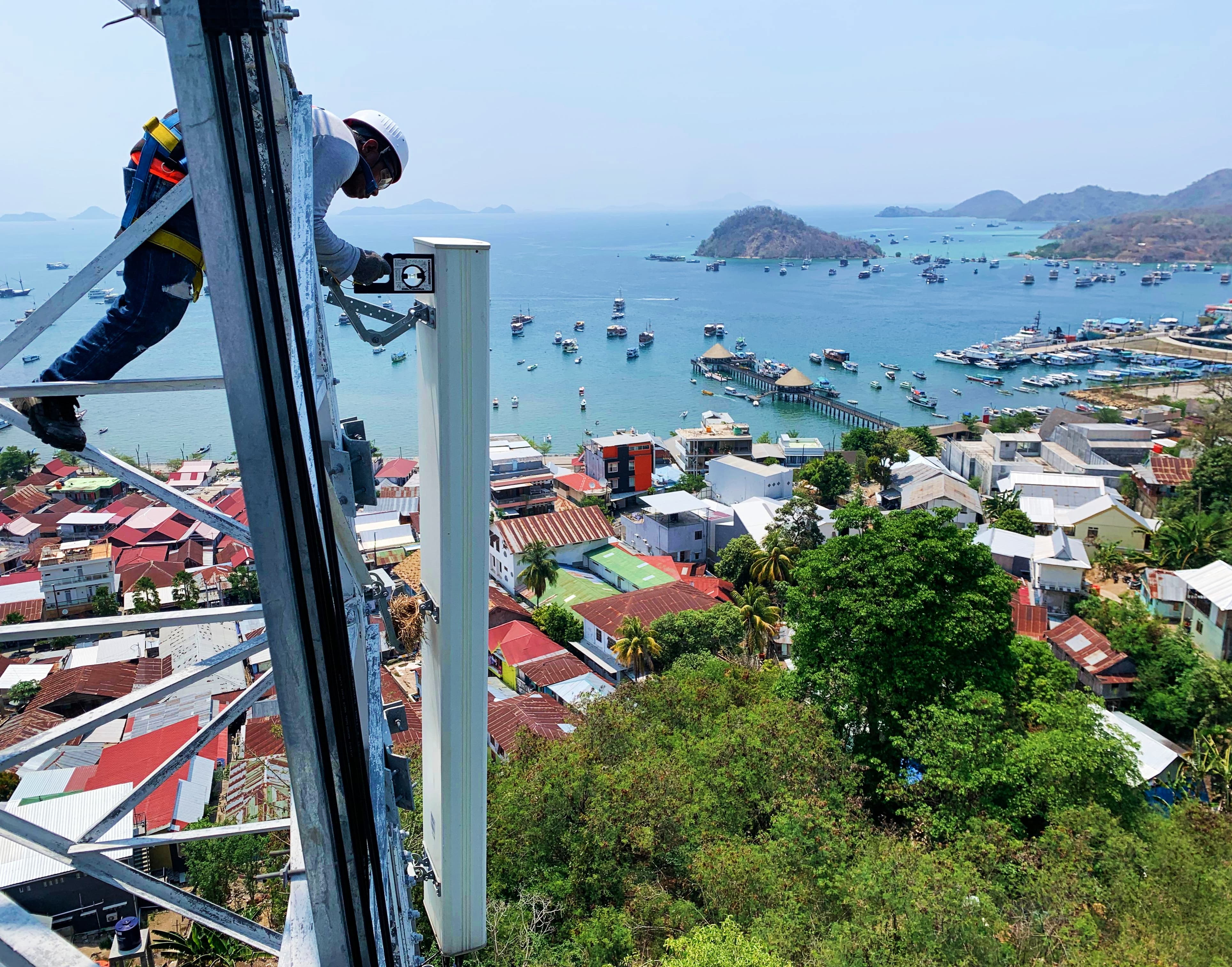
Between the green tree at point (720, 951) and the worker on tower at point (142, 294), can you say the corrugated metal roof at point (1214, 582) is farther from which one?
the worker on tower at point (142, 294)

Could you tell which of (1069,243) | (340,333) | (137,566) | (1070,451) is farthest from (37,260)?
(1069,243)

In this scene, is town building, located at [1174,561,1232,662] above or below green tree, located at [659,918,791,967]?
below

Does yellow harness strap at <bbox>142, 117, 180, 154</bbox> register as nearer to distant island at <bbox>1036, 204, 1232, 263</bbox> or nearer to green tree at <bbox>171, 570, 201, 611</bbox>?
green tree at <bbox>171, 570, 201, 611</bbox>

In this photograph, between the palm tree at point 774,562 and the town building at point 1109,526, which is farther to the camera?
the town building at point 1109,526

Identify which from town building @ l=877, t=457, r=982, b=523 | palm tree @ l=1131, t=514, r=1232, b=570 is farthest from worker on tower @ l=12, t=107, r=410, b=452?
town building @ l=877, t=457, r=982, b=523

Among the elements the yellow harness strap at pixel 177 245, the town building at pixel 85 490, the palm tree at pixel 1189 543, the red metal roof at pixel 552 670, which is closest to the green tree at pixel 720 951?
the yellow harness strap at pixel 177 245

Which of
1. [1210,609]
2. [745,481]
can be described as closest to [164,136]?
[1210,609]

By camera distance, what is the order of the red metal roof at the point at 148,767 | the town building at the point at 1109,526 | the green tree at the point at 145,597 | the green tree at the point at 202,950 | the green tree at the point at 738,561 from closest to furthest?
the green tree at the point at 202,950
the red metal roof at the point at 148,767
the green tree at the point at 145,597
the green tree at the point at 738,561
the town building at the point at 1109,526
